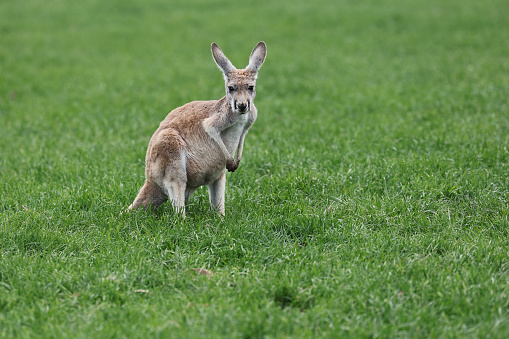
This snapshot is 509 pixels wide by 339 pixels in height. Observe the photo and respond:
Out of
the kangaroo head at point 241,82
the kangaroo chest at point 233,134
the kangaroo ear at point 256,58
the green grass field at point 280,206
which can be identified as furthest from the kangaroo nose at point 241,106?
the green grass field at point 280,206

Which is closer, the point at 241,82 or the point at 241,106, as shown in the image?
the point at 241,106

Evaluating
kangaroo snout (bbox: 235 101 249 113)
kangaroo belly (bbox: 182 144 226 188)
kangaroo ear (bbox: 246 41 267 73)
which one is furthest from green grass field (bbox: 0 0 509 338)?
kangaroo ear (bbox: 246 41 267 73)

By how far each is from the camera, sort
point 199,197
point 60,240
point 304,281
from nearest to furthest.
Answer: point 304,281, point 60,240, point 199,197

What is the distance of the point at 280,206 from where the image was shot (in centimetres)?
530

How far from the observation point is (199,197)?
19.1 ft

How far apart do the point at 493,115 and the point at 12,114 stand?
24.1 feet

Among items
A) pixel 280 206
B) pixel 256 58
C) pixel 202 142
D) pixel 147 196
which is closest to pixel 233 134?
pixel 202 142

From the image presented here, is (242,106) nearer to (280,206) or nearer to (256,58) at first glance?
(256,58)

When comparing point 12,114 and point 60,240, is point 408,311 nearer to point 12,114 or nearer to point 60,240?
point 60,240

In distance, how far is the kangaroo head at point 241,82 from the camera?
4688 mm

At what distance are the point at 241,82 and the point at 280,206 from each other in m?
1.28

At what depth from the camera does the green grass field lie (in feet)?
12.2

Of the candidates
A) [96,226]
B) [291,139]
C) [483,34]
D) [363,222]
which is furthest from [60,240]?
[483,34]

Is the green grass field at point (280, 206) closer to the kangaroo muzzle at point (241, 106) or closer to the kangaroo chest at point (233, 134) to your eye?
the kangaroo chest at point (233, 134)
